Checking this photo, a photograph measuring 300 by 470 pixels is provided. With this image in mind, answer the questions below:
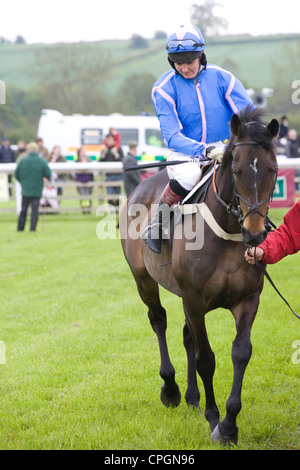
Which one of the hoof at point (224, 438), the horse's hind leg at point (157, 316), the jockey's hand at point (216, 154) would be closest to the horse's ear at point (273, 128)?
the jockey's hand at point (216, 154)

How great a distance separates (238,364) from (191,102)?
1.93 metres

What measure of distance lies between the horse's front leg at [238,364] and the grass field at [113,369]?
120 mm

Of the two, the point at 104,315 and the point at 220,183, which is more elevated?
the point at 220,183

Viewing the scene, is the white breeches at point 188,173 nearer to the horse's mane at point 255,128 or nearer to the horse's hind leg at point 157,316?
the horse's mane at point 255,128

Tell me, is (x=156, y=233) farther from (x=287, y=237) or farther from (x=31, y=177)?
(x=31, y=177)

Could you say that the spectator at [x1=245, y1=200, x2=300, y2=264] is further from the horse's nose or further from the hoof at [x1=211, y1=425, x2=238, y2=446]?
the hoof at [x1=211, y1=425, x2=238, y2=446]

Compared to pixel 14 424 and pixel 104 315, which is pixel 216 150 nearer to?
pixel 14 424

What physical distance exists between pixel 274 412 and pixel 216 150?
2.00 meters

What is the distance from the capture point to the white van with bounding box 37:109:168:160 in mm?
27438

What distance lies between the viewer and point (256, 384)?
5289mm

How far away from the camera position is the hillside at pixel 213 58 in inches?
2527

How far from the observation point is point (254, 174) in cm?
361

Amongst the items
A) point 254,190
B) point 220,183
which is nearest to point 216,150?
point 220,183

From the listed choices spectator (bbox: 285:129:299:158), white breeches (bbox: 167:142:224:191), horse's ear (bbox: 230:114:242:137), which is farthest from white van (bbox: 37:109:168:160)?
horse's ear (bbox: 230:114:242:137)
